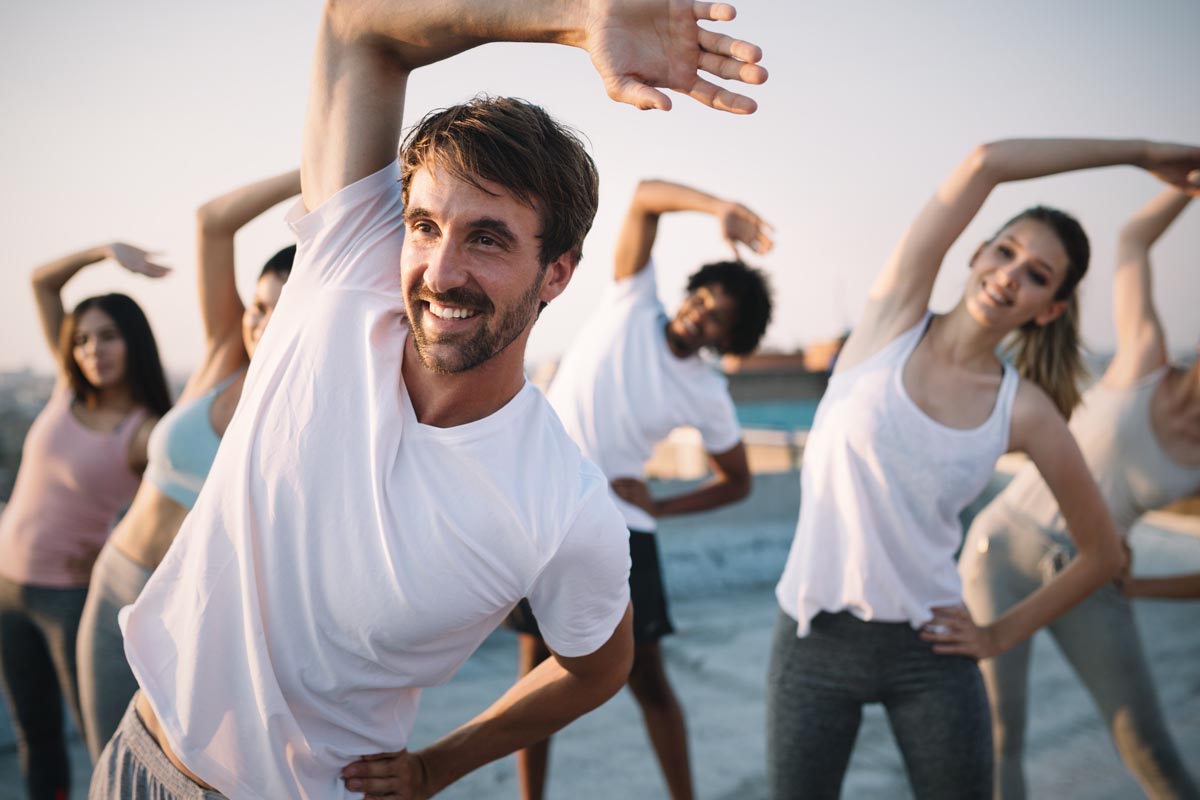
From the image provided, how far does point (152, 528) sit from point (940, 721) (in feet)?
7.20

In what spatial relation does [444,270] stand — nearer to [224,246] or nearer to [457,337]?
[457,337]

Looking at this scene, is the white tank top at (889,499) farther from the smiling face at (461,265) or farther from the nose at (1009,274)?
the smiling face at (461,265)

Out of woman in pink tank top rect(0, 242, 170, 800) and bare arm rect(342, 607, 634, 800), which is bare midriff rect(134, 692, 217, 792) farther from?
woman in pink tank top rect(0, 242, 170, 800)

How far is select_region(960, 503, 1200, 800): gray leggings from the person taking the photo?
9.34 feet

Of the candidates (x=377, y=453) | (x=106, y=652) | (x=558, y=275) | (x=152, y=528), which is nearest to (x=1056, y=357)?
(x=558, y=275)

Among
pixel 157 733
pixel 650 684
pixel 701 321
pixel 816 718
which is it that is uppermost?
pixel 701 321

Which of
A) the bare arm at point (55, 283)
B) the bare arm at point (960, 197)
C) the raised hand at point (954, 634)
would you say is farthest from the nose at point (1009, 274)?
the bare arm at point (55, 283)

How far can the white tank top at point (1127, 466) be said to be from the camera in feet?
10.2

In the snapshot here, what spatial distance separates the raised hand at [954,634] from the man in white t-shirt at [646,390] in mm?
1235

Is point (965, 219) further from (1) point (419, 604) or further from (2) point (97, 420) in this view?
(2) point (97, 420)

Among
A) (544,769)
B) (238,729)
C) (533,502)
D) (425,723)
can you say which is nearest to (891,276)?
(533,502)

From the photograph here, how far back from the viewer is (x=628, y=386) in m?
3.41

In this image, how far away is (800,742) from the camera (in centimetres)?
227

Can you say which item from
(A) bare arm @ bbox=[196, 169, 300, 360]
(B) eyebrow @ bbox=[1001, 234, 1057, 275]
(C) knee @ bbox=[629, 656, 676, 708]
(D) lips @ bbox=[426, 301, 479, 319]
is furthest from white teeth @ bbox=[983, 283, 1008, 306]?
(A) bare arm @ bbox=[196, 169, 300, 360]
